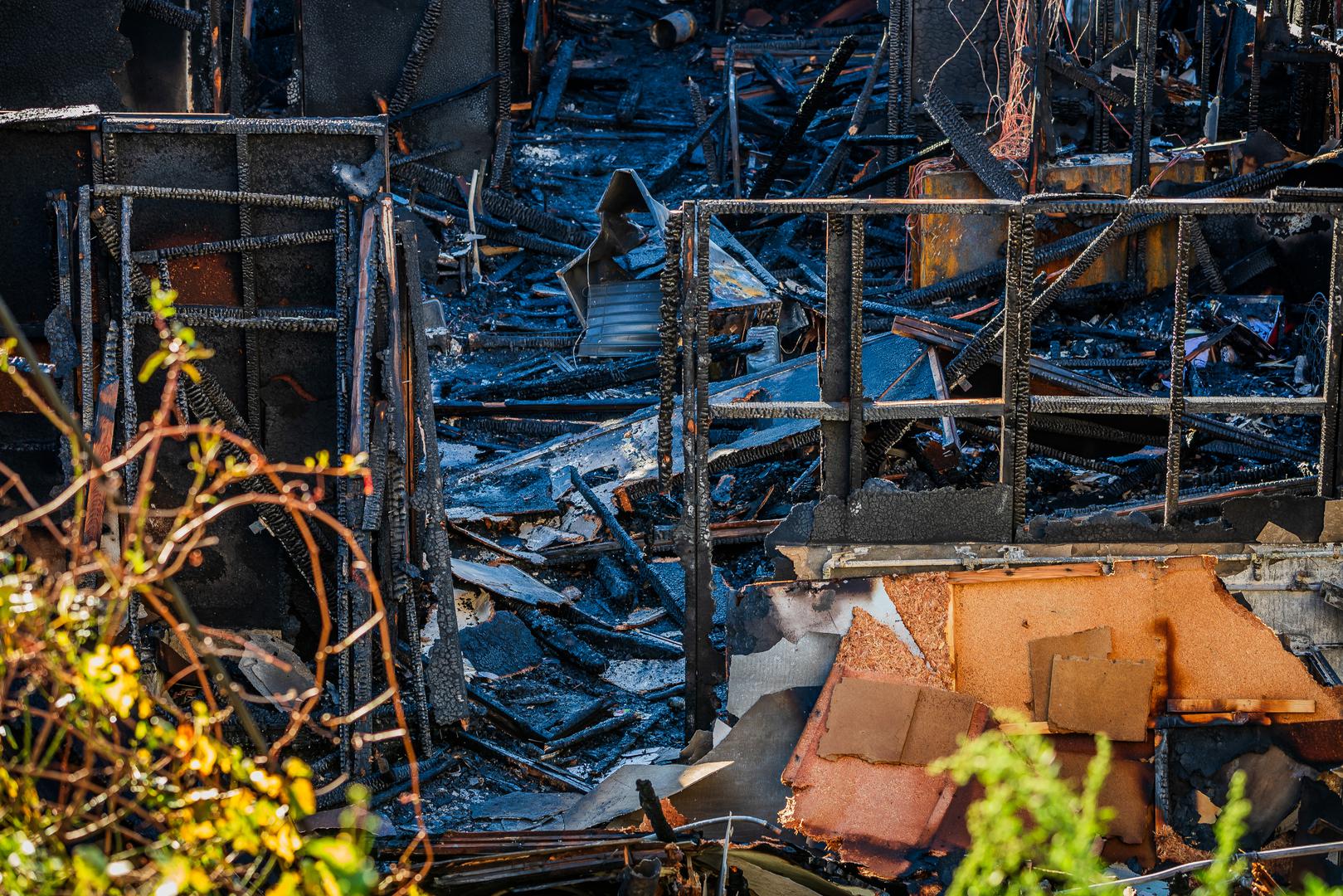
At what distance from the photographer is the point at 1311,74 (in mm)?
14672

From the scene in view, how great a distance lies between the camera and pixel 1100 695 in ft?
19.9

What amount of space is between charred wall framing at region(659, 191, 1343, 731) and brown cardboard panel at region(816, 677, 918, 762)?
0.61 m

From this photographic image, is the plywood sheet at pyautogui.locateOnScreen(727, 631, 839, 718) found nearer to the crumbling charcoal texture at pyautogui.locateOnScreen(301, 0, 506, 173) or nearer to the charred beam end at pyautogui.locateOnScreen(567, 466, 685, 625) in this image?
the charred beam end at pyautogui.locateOnScreen(567, 466, 685, 625)

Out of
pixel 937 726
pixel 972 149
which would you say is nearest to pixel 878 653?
pixel 937 726

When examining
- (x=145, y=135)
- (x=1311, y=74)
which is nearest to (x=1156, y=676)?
(x=145, y=135)

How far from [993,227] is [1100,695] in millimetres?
8186

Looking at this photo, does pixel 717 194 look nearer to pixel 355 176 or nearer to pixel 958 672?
pixel 355 176

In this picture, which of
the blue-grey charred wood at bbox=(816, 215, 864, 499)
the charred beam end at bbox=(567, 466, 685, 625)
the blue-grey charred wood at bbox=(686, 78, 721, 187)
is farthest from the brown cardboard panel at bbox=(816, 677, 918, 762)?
the blue-grey charred wood at bbox=(686, 78, 721, 187)

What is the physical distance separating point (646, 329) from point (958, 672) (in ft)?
24.6

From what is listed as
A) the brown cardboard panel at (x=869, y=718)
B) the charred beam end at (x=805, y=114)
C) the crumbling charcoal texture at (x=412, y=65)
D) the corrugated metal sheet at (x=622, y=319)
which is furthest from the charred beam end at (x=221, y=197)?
the crumbling charcoal texture at (x=412, y=65)

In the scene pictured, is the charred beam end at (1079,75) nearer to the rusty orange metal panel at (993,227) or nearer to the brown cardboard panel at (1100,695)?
the rusty orange metal panel at (993,227)

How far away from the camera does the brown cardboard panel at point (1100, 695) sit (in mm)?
6070

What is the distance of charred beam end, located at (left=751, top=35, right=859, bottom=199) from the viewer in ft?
50.4

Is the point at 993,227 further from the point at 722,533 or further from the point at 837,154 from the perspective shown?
the point at 722,533
